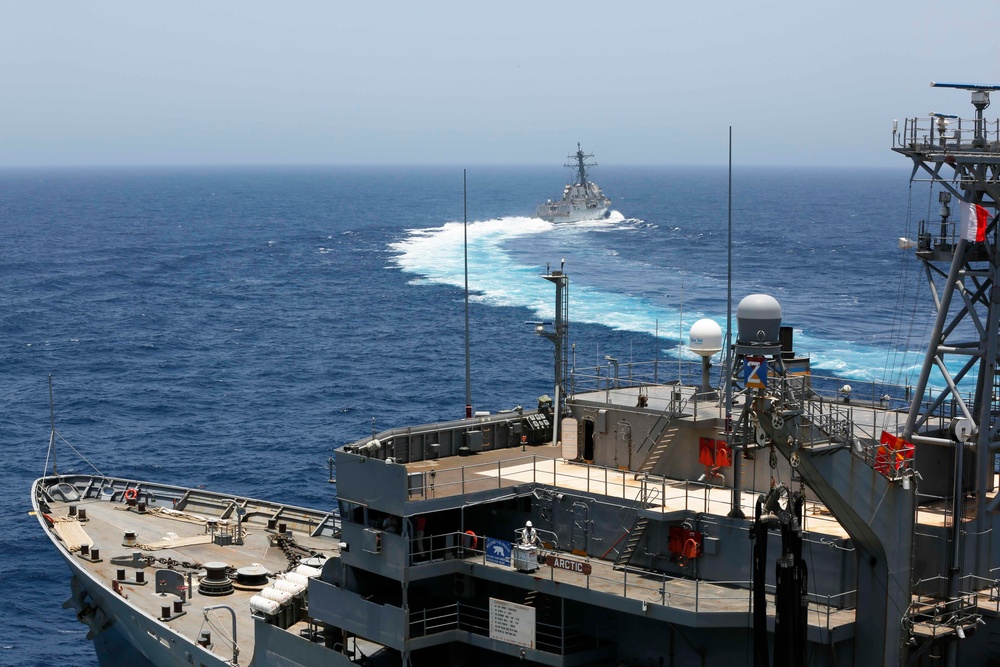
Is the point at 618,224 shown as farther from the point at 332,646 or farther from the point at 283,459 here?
the point at 332,646

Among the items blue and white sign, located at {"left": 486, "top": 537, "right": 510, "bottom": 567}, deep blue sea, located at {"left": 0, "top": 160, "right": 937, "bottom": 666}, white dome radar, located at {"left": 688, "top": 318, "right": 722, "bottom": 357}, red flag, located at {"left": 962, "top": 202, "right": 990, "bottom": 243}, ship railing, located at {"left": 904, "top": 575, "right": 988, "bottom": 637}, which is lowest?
deep blue sea, located at {"left": 0, "top": 160, "right": 937, "bottom": 666}

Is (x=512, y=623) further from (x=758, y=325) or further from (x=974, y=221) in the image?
(x=974, y=221)

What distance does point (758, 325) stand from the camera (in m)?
27.7

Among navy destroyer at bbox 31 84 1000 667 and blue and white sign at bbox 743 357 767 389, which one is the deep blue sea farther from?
blue and white sign at bbox 743 357 767 389

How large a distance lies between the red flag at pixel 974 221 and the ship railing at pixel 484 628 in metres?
12.6

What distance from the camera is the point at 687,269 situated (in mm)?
126250

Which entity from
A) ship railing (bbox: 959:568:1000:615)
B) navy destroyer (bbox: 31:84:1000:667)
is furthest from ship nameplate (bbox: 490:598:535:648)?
→ ship railing (bbox: 959:568:1000:615)

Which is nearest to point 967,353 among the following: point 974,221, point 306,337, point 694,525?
point 974,221

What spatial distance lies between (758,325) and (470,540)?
358 inches

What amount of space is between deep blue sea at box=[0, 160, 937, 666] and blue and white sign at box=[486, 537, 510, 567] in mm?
21706

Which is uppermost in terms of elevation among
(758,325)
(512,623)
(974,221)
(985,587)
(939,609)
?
(974,221)

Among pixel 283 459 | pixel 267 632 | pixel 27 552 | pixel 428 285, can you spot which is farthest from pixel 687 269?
pixel 267 632

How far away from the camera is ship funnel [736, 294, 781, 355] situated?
27453mm

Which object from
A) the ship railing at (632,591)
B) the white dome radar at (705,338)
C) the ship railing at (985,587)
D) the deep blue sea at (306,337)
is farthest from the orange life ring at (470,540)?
the deep blue sea at (306,337)
